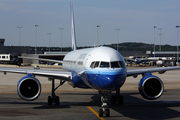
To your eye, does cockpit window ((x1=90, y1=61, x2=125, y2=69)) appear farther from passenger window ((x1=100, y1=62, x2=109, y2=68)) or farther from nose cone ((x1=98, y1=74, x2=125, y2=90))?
nose cone ((x1=98, y1=74, x2=125, y2=90))

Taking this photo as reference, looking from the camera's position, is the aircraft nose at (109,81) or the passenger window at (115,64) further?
the passenger window at (115,64)

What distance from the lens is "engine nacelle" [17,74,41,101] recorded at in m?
17.6

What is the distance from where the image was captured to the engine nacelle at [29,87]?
17.6 meters

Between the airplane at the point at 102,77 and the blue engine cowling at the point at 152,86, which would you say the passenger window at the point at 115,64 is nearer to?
the airplane at the point at 102,77

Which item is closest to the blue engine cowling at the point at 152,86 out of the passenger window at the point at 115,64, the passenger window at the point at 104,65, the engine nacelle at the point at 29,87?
the passenger window at the point at 115,64

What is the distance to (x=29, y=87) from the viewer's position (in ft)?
58.4

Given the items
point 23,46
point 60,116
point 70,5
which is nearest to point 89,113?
point 60,116

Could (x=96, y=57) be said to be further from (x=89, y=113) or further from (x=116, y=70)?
(x=89, y=113)

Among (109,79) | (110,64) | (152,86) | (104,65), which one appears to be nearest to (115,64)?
(110,64)

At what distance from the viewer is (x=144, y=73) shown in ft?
62.6

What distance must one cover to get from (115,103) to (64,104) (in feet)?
12.8

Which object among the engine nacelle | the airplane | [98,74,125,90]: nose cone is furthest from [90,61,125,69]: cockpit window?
the engine nacelle

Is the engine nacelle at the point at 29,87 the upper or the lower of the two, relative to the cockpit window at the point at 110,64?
lower

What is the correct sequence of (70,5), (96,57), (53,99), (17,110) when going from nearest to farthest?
(96,57) → (17,110) → (53,99) → (70,5)
